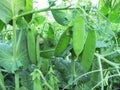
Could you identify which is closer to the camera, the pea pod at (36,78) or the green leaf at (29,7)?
the pea pod at (36,78)

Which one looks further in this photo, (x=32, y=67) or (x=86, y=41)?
(x=32, y=67)

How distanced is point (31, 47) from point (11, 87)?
0.59ft

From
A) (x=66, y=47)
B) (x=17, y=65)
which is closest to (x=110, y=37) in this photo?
(x=66, y=47)

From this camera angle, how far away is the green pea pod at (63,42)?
78cm

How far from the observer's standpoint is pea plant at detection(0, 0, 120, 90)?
759mm

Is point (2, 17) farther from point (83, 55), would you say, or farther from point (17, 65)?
point (83, 55)

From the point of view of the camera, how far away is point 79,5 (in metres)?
0.77

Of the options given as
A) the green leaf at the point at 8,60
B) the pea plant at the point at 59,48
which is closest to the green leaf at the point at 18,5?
the pea plant at the point at 59,48

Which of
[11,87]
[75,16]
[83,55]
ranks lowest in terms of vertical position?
[11,87]

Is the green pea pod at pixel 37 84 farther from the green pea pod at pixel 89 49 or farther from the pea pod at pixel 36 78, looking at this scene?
the green pea pod at pixel 89 49

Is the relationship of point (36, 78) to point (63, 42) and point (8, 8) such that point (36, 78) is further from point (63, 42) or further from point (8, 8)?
point (8, 8)

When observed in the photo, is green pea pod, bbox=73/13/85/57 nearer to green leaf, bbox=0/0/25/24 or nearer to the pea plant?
the pea plant

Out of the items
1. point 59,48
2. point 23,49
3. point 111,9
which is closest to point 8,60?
point 23,49

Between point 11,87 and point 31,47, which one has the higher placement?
point 31,47
